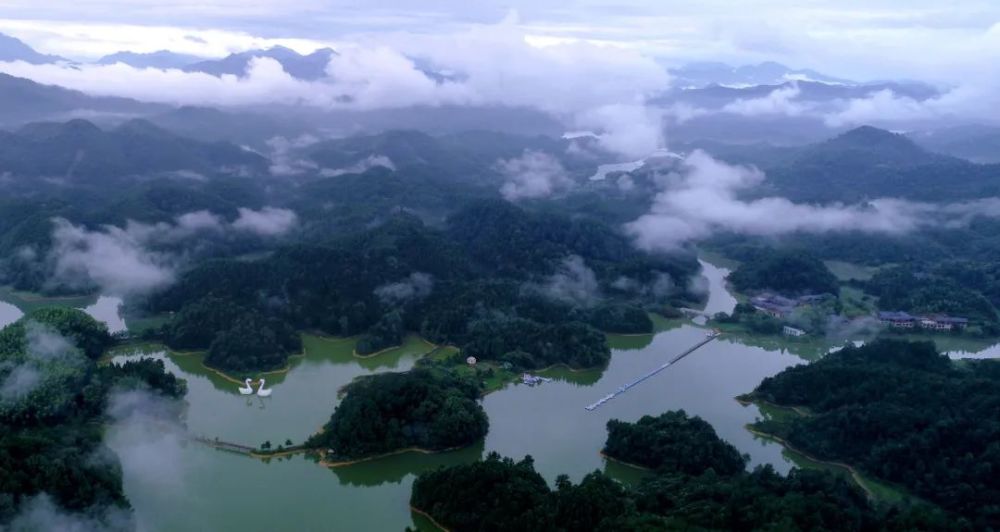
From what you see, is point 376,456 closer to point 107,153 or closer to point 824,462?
point 824,462

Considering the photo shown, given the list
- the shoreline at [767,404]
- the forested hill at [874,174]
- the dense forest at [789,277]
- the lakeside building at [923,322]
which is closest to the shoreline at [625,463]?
the shoreline at [767,404]

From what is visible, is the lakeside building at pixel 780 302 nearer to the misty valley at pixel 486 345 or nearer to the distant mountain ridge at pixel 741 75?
the misty valley at pixel 486 345

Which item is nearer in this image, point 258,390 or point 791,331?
point 258,390

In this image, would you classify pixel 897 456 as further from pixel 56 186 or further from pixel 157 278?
pixel 56 186

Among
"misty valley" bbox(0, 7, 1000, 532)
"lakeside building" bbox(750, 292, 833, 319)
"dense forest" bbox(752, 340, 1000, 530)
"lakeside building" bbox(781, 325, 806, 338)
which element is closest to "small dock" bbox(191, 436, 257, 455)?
"misty valley" bbox(0, 7, 1000, 532)

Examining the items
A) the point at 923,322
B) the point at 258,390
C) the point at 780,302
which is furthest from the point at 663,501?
the point at 923,322

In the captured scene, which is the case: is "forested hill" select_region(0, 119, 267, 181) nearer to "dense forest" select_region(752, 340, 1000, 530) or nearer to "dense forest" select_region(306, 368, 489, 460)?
"dense forest" select_region(306, 368, 489, 460)
